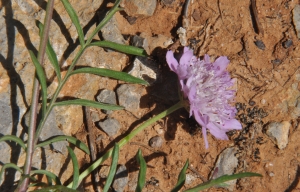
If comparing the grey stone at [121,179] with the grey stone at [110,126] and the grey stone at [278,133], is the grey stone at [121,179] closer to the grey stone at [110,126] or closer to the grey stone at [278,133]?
the grey stone at [110,126]

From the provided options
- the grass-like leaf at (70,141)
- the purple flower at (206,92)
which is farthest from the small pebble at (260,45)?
the grass-like leaf at (70,141)

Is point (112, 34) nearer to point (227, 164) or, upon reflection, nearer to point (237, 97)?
point (237, 97)

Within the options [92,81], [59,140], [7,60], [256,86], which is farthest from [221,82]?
[7,60]

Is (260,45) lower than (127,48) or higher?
lower

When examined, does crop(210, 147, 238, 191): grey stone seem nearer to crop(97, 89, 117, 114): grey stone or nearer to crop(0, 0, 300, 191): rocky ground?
crop(0, 0, 300, 191): rocky ground

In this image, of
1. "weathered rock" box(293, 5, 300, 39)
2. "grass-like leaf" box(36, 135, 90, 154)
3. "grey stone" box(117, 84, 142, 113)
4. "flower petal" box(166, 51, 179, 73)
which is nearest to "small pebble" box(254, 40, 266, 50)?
"weathered rock" box(293, 5, 300, 39)

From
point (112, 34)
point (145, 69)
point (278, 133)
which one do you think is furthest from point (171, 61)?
point (278, 133)

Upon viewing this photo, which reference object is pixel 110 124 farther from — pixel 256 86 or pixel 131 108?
pixel 256 86
